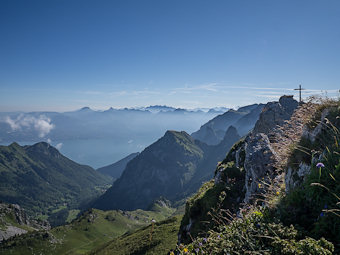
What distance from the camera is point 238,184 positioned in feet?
53.7

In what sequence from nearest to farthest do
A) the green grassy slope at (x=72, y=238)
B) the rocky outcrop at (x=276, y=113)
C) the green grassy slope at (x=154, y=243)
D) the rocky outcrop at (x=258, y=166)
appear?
the rocky outcrop at (x=258, y=166) → the green grassy slope at (x=154, y=243) → the rocky outcrop at (x=276, y=113) → the green grassy slope at (x=72, y=238)

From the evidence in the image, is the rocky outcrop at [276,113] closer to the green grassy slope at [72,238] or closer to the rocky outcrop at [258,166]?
the rocky outcrop at [258,166]

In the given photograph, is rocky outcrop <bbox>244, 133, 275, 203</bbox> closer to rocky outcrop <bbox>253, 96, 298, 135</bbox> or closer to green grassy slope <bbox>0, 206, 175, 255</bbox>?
rocky outcrop <bbox>253, 96, 298, 135</bbox>

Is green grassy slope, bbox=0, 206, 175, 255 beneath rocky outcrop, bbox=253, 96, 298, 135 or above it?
beneath

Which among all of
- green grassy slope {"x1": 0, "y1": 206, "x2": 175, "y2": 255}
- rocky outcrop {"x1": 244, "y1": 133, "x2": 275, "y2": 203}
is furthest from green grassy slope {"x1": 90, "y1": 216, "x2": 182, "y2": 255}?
green grassy slope {"x1": 0, "y1": 206, "x2": 175, "y2": 255}

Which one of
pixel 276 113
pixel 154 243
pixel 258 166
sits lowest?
pixel 154 243

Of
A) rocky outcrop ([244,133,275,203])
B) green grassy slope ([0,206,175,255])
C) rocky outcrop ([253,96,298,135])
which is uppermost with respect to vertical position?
rocky outcrop ([253,96,298,135])

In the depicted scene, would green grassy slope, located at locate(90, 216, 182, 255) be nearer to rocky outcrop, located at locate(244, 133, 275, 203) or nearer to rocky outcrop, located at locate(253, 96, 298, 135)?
rocky outcrop, located at locate(244, 133, 275, 203)

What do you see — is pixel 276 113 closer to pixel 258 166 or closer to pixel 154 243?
pixel 258 166

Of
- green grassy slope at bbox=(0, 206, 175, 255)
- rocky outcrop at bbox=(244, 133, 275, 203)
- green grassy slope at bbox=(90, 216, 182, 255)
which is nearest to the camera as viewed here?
rocky outcrop at bbox=(244, 133, 275, 203)

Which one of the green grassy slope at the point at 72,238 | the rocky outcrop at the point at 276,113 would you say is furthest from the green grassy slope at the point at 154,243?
the green grassy slope at the point at 72,238

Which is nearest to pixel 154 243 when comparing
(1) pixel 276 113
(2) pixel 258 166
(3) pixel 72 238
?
(2) pixel 258 166

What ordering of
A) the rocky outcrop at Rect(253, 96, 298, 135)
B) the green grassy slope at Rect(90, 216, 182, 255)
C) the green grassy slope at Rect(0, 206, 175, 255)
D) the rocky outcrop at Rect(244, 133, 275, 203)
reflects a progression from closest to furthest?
the rocky outcrop at Rect(244, 133, 275, 203)
the green grassy slope at Rect(90, 216, 182, 255)
the rocky outcrop at Rect(253, 96, 298, 135)
the green grassy slope at Rect(0, 206, 175, 255)

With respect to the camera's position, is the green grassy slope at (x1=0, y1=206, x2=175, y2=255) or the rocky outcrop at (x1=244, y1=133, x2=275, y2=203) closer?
the rocky outcrop at (x1=244, y1=133, x2=275, y2=203)
